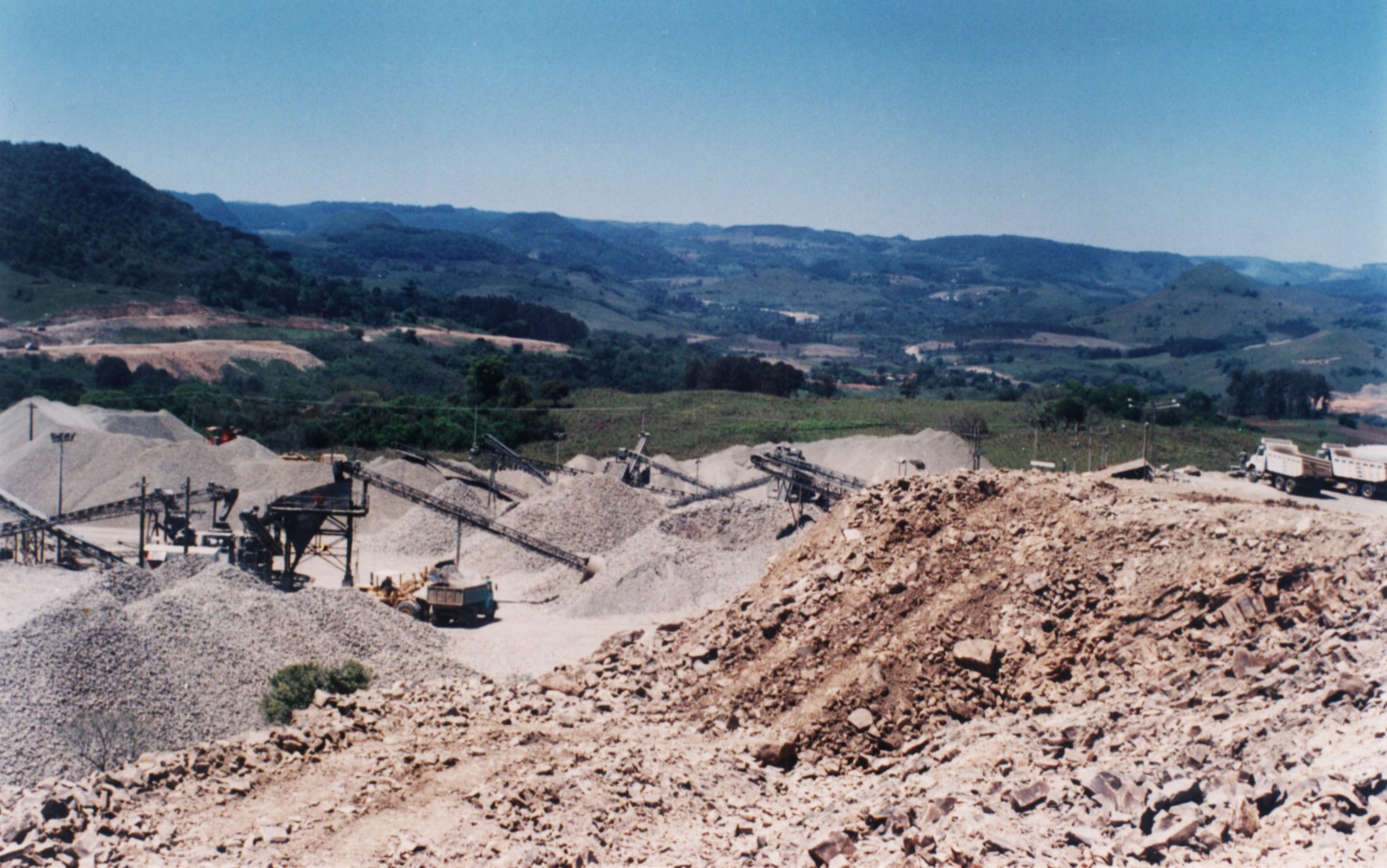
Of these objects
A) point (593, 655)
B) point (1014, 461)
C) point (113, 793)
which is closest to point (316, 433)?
point (1014, 461)

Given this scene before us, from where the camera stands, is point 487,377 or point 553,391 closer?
point 553,391

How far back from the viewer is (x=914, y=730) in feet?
→ 56.1

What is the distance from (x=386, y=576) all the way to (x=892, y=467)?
23.9 metres

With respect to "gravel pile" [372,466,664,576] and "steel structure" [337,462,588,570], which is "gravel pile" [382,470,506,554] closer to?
"gravel pile" [372,466,664,576]

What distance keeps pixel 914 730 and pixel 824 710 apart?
139cm

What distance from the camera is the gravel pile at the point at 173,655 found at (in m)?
Result: 20.1

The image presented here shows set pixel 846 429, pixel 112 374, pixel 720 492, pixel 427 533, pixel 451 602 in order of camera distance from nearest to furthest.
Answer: pixel 451 602, pixel 427 533, pixel 720 492, pixel 846 429, pixel 112 374

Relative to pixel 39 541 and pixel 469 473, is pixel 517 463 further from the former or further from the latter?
pixel 39 541

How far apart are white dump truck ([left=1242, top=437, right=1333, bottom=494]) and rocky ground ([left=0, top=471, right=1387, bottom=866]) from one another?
33.6 ft

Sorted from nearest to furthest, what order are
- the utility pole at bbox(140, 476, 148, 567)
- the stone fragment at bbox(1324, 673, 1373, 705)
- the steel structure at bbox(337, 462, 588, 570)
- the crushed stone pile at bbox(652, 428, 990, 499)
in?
the stone fragment at bbox(1324, 673, 1373, 705), the utility pole at bbox(140, 476, 148, 567), the steel structure at bbox(337, 462, 588, 570), the crushed stone pile at bbox(652, 428, 990, 499)

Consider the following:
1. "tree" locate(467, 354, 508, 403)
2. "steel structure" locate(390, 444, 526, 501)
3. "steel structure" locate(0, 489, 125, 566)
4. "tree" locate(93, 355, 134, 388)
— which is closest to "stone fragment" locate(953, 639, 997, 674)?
"steel structure" locate(0, 489, 125, 566)

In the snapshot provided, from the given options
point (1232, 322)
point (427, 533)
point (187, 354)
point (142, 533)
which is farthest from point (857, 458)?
point (1232, 322)

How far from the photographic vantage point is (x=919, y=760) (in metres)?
15.7

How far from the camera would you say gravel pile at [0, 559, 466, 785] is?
2006cm
